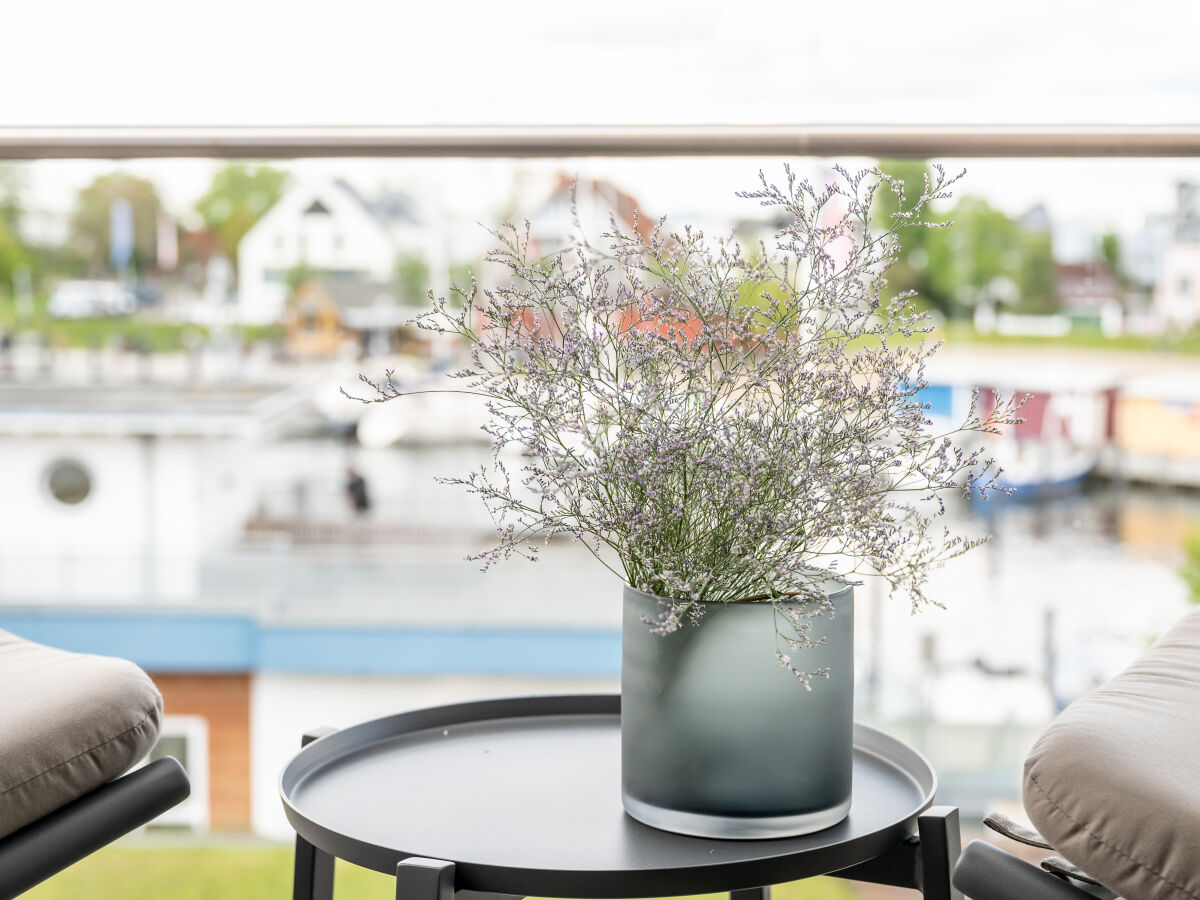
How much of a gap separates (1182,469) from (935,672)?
0.68 metres

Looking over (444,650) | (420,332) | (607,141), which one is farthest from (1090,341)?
(444,650)

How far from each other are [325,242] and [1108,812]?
7.18 ft

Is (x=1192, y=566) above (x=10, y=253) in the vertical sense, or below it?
below

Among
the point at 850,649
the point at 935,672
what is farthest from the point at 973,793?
the point at 850,649

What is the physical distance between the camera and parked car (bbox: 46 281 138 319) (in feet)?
8.84

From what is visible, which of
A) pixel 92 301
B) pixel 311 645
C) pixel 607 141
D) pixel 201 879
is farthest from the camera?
pixel 311 645

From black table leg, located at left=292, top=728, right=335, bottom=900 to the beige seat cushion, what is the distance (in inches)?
28.2

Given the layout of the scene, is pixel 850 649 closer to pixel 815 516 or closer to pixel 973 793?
pixel 815 516

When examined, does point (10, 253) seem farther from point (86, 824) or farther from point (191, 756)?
point (86, 824)

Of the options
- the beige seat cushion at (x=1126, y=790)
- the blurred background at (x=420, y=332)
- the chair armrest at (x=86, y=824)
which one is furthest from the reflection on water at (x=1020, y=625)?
the chair armrest at (x=86, y=824)

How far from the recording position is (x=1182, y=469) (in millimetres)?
2539

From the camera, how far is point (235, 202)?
2721 millimetres

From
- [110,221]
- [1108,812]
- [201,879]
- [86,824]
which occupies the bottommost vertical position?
[201,879]

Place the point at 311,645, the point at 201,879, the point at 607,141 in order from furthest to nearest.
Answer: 1. the point at 311,645
2. the point at 201,879
3. the point at 607,141
